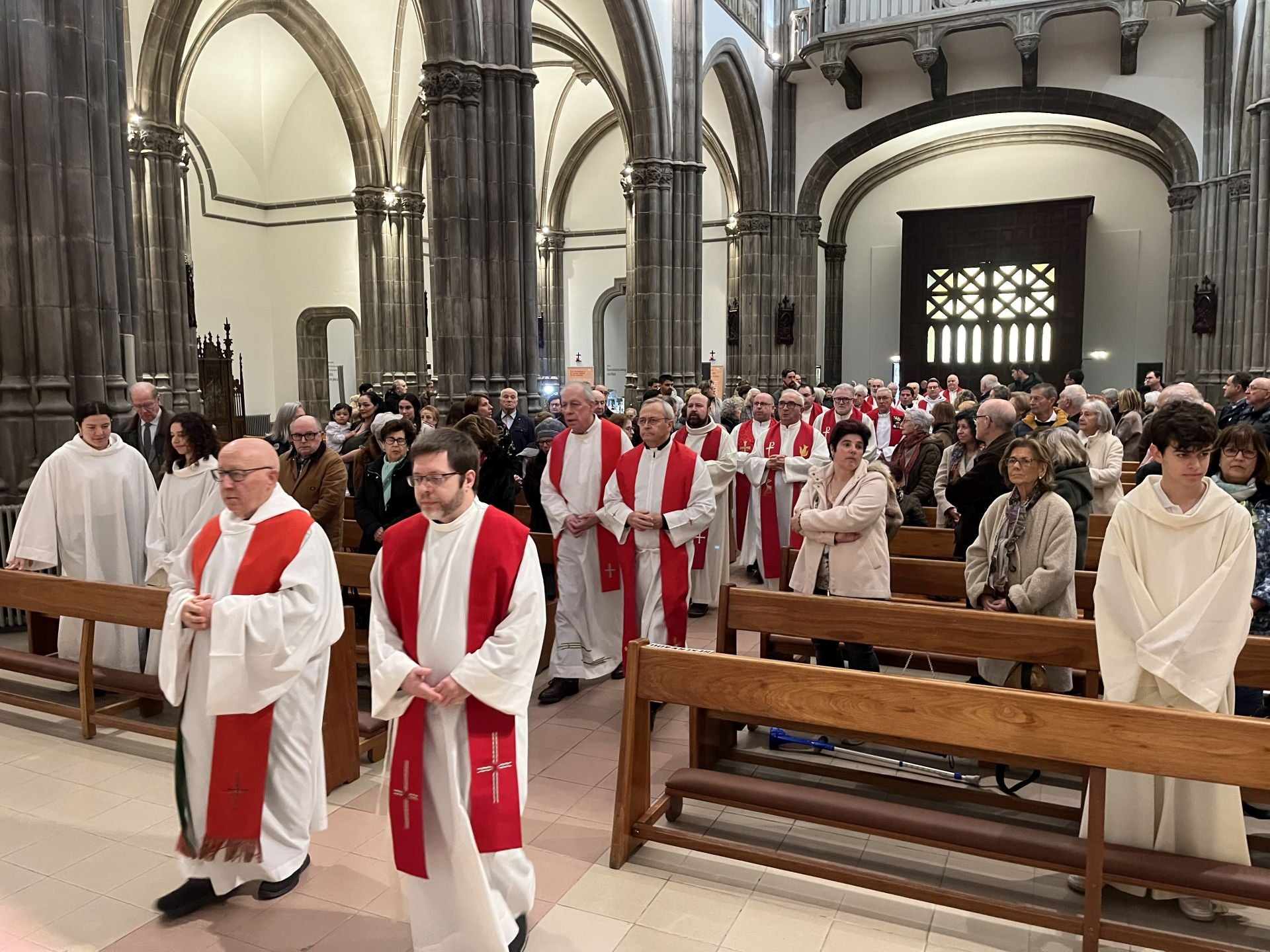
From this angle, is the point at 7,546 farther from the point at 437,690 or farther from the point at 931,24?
the point at 931,24

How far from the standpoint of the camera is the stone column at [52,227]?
22.3ft

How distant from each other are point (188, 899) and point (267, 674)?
0.90 metres

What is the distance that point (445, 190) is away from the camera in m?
11.1

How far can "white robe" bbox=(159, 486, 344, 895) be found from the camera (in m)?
3.24

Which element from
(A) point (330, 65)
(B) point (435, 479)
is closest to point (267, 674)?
(B) point (435, 479)

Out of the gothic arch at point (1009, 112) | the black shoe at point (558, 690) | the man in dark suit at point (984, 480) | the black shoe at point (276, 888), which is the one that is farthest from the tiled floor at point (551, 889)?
the gothic arch at point (1009, 112)

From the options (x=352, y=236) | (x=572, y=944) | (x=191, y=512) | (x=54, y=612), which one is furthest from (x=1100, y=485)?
(x=352, y=236)

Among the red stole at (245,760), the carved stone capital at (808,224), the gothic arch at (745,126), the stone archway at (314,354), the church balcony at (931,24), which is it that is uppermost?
the church balcony at (931,24)

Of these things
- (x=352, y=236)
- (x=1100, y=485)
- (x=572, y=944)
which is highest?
(x=352, y=236)

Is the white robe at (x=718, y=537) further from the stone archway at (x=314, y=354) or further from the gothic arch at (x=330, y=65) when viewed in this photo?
the stone archway at (x=314, y=354)

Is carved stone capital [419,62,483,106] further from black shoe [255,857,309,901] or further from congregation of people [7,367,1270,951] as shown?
black shoe [255,857,309,901]

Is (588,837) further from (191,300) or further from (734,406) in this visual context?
(191,300)

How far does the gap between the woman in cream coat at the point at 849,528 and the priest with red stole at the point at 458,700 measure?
7.37ft

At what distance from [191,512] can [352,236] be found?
18.7 meters
